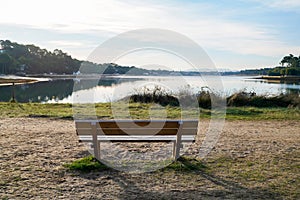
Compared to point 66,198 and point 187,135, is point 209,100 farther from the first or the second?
point 66,198

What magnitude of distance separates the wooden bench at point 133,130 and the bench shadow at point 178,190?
52 cm

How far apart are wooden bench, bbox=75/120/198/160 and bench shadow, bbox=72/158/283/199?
52 centimetres

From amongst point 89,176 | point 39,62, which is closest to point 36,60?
point 39,62

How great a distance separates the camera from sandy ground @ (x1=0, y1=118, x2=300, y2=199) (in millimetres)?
3314

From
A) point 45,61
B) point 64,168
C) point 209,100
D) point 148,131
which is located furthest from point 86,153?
point 45,61

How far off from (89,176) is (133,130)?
2.65ft

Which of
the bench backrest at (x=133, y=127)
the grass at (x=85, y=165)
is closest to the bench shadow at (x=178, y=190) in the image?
the grass at (x=85, y=165)

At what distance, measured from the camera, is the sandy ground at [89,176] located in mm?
3314

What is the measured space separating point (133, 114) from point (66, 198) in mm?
6683

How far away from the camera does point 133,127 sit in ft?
14.0

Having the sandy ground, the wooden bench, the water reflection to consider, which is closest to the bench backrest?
the wooden bench

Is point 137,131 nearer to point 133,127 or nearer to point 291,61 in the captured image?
point 133,127

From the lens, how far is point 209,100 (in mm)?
12773

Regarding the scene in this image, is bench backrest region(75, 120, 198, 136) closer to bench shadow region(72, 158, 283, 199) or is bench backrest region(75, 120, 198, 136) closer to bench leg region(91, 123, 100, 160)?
bench leg region(91, 123, 100, 160)
